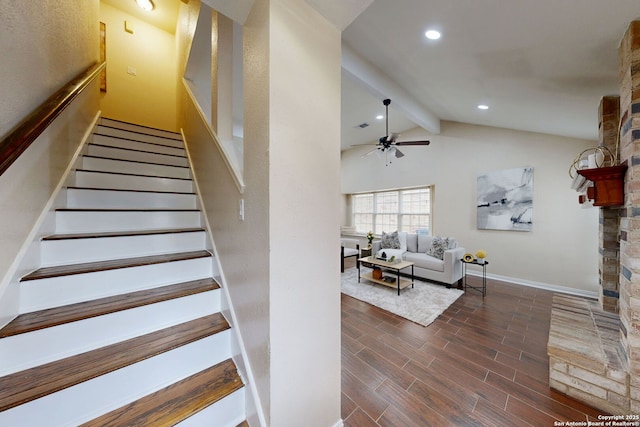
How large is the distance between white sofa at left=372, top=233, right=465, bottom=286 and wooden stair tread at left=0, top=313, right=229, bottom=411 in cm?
367

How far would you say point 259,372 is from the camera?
1165mm

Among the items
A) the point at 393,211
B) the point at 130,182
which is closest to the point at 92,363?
the point at 130,182

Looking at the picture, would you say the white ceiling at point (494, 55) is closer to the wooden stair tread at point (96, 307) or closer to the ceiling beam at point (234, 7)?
the ceiling beam at point (234, 7)

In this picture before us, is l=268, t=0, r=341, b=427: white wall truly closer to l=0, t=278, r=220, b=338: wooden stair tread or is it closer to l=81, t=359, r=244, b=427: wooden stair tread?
l=81, t=359, r=244, b=427: wooden stair tread

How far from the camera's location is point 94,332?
1229 millimetres

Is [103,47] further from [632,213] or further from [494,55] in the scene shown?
[632,213]

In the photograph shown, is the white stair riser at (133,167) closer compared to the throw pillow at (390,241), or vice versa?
the white stair riser at (133,167)

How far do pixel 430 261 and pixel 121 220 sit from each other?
172 inches

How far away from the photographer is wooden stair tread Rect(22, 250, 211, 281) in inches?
51.4

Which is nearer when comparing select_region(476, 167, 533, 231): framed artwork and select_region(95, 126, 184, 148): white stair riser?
select_region(95, 126, 184, 148): white stair riser

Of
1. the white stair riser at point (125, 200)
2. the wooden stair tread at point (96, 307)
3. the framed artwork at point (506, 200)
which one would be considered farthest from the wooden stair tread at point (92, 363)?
the framed artwork at point (506, 200)

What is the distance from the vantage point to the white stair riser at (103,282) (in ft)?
4.08

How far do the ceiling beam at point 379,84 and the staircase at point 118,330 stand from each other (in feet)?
8.55

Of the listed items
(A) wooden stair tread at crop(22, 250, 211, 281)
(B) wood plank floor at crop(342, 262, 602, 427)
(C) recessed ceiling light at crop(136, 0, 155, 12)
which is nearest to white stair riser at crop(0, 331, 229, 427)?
(A) wooden stair tread at crop(22, 250, 211, 281)
